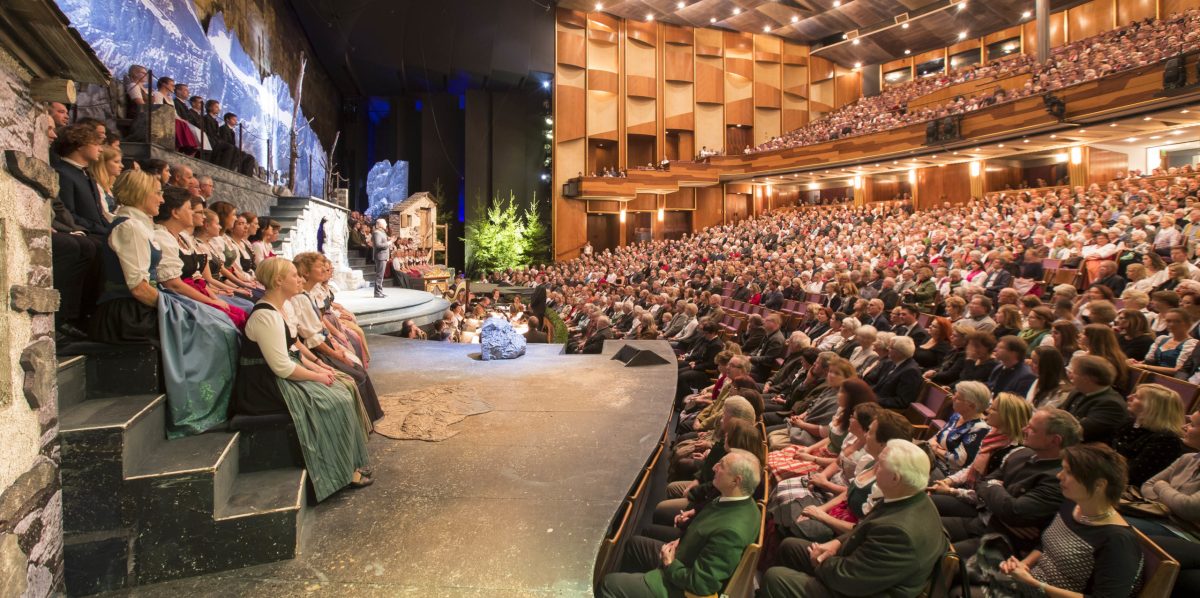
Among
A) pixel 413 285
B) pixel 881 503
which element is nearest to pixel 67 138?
pixel 881 503

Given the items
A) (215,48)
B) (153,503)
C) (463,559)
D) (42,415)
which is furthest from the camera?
(215,48)

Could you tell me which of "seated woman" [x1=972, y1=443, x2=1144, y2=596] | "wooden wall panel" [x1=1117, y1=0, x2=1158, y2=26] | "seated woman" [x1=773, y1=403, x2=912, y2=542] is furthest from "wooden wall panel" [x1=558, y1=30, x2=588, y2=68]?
"seated woman" [x1=972, y1=443, x2=1144, y2=596]

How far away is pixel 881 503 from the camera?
2084 millimetres

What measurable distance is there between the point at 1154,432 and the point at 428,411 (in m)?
3.31

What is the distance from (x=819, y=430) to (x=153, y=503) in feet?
10.1

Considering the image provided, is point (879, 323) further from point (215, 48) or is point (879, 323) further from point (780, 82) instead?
point (780, 82)

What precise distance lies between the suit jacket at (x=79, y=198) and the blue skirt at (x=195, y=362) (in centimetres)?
68

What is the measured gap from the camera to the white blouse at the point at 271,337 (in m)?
2.34

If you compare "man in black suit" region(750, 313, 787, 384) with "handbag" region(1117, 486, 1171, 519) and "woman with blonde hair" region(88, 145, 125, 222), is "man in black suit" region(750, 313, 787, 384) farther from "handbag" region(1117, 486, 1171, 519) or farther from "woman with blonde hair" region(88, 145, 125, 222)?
"woman with blonde hair" region(88, 145, 125, 222)

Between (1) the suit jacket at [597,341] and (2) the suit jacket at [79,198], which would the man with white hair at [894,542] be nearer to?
(2) the suit jacket at [79,198]

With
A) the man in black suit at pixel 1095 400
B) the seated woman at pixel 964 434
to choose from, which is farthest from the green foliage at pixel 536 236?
the man in black suit at pixel 1095 400

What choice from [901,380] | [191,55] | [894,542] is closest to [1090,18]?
[901,380]

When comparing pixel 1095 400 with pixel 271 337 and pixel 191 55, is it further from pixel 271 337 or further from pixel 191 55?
pixel 191 55

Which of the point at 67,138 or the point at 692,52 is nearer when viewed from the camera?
the point at 67,138
